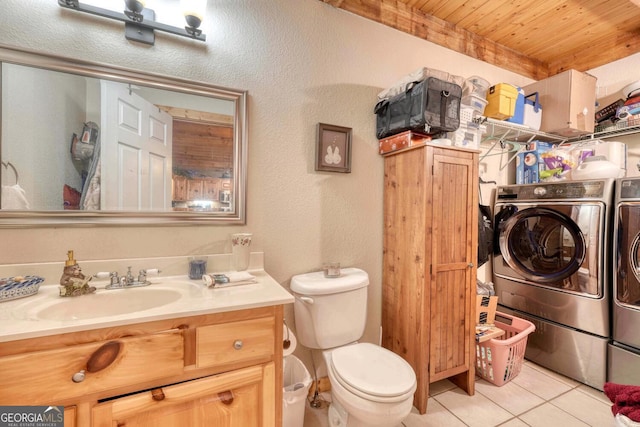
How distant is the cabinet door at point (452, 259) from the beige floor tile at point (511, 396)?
256 mm

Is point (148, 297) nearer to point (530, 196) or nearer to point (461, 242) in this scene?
point (461, 242)

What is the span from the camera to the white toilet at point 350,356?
1168 mm

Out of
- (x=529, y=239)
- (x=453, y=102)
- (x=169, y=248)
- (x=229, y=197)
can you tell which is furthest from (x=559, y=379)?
(x=169, y=248)

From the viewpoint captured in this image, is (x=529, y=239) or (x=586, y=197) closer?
(x=586, y=197)

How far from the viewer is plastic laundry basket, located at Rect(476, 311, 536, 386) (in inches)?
72.2

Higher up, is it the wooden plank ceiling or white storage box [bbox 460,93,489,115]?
the wooden plank ceiling

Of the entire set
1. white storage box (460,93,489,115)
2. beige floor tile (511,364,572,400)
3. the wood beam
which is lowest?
beige floor tile (511,364,572,400)

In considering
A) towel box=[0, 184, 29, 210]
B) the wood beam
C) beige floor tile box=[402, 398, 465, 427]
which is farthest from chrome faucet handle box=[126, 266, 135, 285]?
the wood beam

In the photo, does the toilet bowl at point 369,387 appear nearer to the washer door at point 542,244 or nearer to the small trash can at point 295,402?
the small trash can at point 295,402

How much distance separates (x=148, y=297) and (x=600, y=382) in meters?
2.72

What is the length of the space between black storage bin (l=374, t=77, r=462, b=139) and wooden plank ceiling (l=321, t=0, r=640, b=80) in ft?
2.54

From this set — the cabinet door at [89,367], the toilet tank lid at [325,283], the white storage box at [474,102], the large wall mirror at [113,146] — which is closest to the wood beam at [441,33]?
the white storage box at [474,102]

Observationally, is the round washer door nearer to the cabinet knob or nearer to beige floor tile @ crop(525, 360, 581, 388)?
the cabinet knob

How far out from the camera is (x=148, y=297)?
3.92ft
